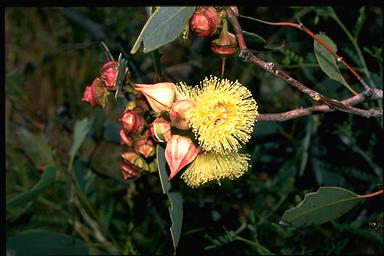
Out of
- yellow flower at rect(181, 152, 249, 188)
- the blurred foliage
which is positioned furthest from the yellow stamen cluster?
the blurred foliage

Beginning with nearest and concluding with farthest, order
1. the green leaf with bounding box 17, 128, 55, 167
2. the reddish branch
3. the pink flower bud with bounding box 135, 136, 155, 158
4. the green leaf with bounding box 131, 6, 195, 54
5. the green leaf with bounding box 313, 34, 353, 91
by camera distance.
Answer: the green leaf with bounding box 131, 6, 195, 54 → the reddish branch → the pink flower bud with bounding box 135, 136, 155, 158 → the green leaf with bounding box 313, 34, 353, 91 → the green leaf with bounding box 17, 128, 55, 167

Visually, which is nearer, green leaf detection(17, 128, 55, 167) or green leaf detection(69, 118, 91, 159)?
green leaf detection(69, 118, 91, 159)

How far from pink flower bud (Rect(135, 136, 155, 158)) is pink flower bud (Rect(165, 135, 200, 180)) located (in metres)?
0.10

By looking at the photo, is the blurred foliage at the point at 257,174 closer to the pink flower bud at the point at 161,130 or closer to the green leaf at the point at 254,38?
the green leaf at the point at 254,38

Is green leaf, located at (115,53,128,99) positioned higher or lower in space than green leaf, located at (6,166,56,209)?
higher

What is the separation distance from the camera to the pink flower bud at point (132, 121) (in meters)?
1.08

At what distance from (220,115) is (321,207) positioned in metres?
0.33

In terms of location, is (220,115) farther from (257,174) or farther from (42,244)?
(257,174)

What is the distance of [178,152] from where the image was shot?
1000 mm

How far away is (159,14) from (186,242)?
0.84 m

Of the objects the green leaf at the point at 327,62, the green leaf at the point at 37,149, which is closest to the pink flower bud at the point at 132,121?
the green leaf at the point at 327,62

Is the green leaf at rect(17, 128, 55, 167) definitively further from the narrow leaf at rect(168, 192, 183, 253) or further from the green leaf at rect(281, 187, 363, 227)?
the green leaf at rect(281, 187, 363, 227)

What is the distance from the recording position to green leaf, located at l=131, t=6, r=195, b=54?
2.96 feet

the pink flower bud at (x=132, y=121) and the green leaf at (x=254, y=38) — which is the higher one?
the green leaf at (x=254, y=38)
